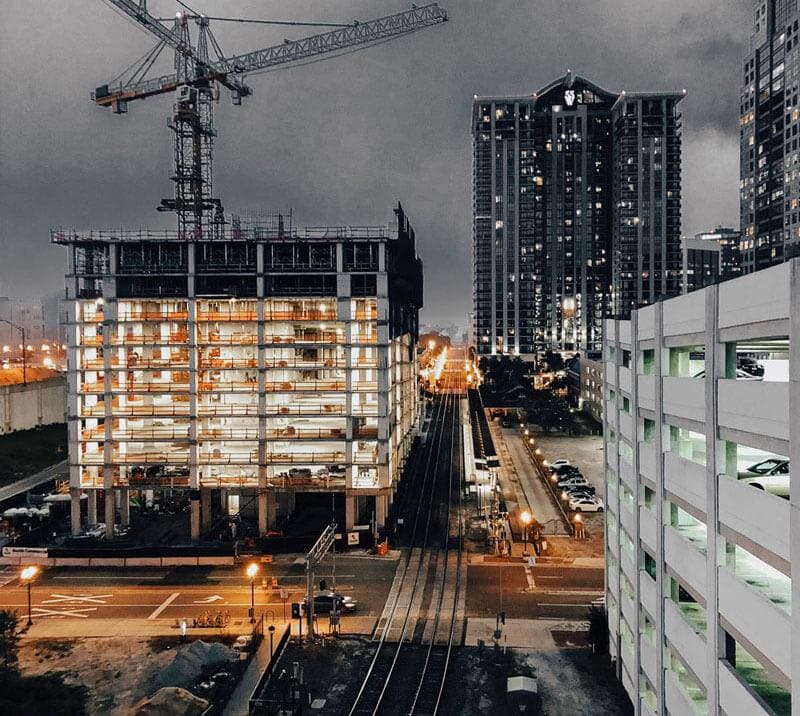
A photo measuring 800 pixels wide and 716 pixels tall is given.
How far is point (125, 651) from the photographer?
114 ft

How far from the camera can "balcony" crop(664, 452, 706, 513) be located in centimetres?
1988

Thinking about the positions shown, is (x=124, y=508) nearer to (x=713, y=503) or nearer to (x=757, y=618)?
→ (x=713, y=503)

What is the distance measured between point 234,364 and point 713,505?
142 ft

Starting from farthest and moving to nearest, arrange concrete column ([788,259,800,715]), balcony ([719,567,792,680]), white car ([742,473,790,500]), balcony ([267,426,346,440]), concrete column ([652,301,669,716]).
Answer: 1. balcony ([267,426,346,440])
2. concrete column ([652,301,669,716])
3. white car ([742,473,790,500])
4. balcony ([719,567,792,680])
5. concrete column ([788,259,800,715])

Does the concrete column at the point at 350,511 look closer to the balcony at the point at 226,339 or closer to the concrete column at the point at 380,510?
the concrete column at the point at 380,510

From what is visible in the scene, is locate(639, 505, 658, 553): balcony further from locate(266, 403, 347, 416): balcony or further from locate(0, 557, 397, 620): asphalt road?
locate(266, 403, 347, 416): balcony

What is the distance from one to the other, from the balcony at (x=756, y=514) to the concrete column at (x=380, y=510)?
38.7 meters

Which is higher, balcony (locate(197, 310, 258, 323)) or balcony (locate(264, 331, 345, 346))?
balcony (locate(197, 310, 258, 323))

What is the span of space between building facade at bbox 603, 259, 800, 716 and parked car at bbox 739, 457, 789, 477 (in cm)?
8

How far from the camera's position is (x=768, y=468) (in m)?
22.6

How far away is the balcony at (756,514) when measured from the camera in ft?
47.9

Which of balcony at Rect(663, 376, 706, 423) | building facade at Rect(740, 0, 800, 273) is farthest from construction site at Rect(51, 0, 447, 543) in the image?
building facade at Rect(740, 0, 800, 273)

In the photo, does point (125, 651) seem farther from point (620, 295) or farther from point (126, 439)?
point (620, 295)

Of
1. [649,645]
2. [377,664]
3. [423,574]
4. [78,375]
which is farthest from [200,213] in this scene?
[649,645]
